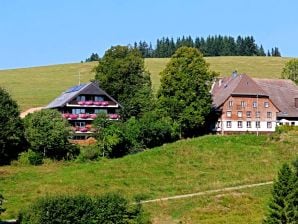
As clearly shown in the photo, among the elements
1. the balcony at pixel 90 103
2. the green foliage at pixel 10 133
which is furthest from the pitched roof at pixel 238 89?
the green foliage at pixel 10 133

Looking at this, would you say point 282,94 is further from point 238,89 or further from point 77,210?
point 77,210

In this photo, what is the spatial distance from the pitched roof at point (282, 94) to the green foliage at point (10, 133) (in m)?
37.4

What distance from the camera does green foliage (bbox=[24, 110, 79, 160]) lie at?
72.0 metres

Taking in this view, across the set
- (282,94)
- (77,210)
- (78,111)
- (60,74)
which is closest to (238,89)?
(282,94)

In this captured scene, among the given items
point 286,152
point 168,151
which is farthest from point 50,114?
point 286,152

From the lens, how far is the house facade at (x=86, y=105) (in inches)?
3322

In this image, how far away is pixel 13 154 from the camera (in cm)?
7244

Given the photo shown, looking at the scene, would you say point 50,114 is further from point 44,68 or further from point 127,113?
point 44,68

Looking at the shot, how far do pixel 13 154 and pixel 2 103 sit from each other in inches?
230

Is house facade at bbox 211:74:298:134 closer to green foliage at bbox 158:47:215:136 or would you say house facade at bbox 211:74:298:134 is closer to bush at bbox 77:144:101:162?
green foliage at bbox 158:47:215:136

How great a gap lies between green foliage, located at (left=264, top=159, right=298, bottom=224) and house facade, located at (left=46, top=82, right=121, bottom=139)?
42.8 meters

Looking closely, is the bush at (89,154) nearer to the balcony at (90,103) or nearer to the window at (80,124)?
the window at (80,124)

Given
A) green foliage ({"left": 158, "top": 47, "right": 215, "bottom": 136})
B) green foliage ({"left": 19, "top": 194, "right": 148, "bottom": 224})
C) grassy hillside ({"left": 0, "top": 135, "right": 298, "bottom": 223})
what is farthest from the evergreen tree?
green foliage ({"left": 158, "top": 47, "right": 215, "bottom": 136})

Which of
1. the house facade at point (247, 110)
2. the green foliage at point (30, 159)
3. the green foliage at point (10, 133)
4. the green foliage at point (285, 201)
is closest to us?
the green foliage at point (285, 201)
